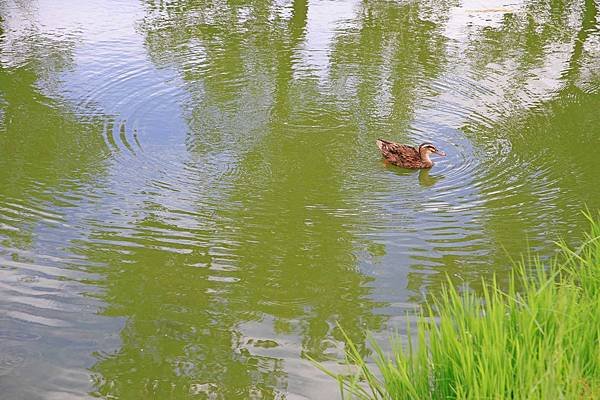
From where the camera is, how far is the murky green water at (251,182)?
5125 millimetres

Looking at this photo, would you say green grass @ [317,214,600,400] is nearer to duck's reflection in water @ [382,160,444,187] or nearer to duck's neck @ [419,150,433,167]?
duck's reflection in water @ [382,160,444,187]

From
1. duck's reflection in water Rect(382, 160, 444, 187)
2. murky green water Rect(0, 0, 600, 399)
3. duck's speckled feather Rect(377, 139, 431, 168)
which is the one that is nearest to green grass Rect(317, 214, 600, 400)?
murky green water Rect(0, 0, 600, 399)

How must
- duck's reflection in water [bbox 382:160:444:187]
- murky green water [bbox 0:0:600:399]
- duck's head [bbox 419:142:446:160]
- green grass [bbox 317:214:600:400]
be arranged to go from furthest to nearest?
duck's head [bbox 419:142:446:160]
duck's reflection in water [bbox 382:160:444:187]
murky green water [bbox 0:0:600:399]
green grass [bbox 317:214:600:400]

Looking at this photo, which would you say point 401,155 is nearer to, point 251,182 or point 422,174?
point 422,174

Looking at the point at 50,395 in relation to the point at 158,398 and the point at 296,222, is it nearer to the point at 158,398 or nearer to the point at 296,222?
the point at 158,398

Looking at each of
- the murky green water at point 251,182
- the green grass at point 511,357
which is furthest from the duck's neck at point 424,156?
the green grass at point 511,357

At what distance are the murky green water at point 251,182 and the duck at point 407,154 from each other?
0.38ft

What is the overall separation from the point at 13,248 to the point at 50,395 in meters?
1.94

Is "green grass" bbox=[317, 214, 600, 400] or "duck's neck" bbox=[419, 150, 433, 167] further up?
"green grass" bbox=[317, 214, 600, 400]

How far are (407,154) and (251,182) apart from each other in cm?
149

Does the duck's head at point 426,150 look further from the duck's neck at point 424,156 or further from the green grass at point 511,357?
the green grass at point 511,357

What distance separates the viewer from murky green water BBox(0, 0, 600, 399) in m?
5.12

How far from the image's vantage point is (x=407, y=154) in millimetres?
7836

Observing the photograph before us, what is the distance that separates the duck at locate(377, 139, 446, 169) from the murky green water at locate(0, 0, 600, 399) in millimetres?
116
